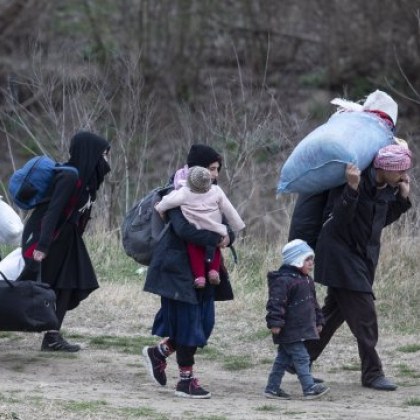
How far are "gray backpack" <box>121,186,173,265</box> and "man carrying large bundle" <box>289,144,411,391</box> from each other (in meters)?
0.95

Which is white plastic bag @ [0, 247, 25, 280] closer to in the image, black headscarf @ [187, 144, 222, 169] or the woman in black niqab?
the woman in black niqab

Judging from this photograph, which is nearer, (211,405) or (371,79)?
(211,405)

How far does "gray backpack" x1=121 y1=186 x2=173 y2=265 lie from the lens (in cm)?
782

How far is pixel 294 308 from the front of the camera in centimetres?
761

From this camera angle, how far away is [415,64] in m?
22.5

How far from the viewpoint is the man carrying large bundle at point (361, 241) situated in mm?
7770

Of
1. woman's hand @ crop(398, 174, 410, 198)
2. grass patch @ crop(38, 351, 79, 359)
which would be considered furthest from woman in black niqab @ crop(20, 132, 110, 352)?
woman's hand @ crop(398, 174, 410, 198)

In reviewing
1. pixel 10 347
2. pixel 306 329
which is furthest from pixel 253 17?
pixel 306 329

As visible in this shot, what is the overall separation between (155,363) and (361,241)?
1391mm

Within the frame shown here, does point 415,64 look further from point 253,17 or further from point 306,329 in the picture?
point 306,329

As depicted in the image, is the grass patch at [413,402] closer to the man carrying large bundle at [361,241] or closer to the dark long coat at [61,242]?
the man carrying large bundle at [361,241]

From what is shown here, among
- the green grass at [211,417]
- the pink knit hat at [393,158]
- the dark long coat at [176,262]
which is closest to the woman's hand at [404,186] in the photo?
the pink knit hat at [393,158]

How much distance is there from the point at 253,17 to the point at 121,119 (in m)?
10.8

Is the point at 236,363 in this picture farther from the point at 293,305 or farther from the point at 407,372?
the point at 293,305
